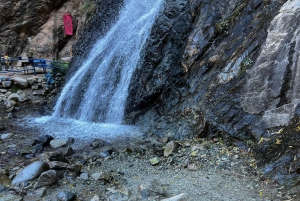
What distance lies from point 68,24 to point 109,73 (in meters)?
8.28

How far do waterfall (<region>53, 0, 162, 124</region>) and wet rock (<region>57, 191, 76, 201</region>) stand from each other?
14.4 ft

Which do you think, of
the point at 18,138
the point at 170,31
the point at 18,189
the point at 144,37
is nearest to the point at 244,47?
the point at 170,31

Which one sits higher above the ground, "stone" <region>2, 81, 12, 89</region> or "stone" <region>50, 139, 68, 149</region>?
"stone" <region>2, 81, 12, 89</region>

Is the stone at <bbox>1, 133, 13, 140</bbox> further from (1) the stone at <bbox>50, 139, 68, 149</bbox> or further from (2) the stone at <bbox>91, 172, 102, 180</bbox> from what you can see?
(2) the stone at <bbox>91, 172, 102, 180</bbox>

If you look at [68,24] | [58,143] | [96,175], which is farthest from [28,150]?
[68,24]

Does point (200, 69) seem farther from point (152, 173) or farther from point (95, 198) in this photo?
point (95, 198)

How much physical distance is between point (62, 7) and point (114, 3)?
5727 millimetres

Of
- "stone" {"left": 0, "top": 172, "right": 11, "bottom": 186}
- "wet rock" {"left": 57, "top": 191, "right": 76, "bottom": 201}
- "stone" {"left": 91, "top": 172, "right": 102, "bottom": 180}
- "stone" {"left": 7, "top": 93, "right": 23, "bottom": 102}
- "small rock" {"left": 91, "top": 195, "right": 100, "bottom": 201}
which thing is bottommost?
"stone" {"left": 0, "top": 172, "right": 11, "bottom": 186}

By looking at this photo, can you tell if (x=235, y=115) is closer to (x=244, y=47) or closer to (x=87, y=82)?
(x=244, y=47)

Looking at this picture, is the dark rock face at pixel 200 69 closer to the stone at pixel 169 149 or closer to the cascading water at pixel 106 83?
the cascading water at pixel 106 83

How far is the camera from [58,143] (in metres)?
7.48

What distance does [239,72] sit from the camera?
6.52m

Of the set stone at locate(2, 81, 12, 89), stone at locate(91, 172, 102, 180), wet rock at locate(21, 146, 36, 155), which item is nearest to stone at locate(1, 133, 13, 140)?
wet rock at locate(21, 146, 36, 155)

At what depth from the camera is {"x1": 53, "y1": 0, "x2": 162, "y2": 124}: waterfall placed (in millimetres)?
9391
